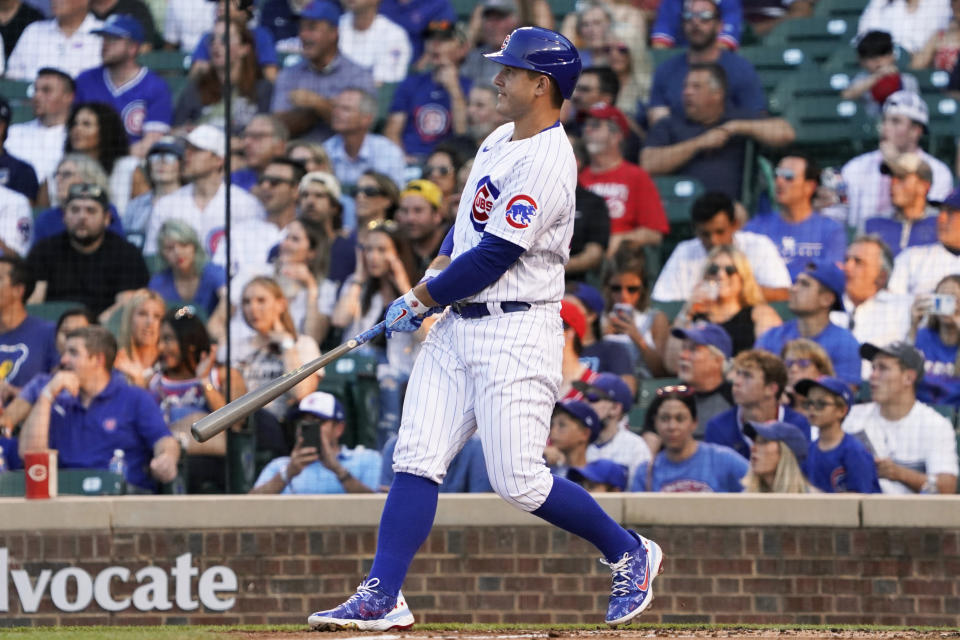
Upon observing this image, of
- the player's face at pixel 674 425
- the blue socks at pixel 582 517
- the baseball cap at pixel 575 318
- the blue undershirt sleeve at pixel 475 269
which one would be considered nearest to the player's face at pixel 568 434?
the player's face at pixel 674 425

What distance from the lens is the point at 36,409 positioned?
7.40 metres

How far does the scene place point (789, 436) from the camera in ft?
22.7

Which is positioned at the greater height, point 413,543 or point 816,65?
point 816,65

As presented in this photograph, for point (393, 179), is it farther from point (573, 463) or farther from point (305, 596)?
point (305, 596)

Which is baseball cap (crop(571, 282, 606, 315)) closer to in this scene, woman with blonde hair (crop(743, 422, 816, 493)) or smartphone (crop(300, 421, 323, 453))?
woman with blonde hair (crop(743, 422, 816, 493))

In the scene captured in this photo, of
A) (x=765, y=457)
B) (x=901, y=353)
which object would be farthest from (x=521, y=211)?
(x=901, y=353)

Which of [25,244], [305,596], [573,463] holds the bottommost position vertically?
[305,596]

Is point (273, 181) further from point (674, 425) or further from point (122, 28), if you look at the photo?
point (674, 425)

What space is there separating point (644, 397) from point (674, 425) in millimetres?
276

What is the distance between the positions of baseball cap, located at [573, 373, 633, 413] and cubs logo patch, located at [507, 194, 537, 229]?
357 cm

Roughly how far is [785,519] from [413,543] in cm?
297

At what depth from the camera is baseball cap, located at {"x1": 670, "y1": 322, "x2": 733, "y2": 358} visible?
7.31 meters

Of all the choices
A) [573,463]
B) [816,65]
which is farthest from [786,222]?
[573,463]

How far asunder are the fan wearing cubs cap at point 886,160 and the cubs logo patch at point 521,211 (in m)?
4.48
